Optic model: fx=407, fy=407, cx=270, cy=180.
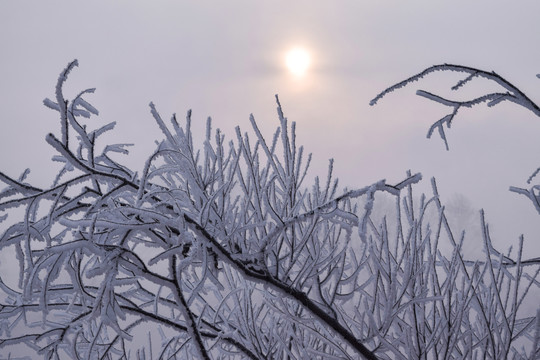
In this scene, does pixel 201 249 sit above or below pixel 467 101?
below

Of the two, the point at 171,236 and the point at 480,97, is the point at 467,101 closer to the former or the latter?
the point at 480,97

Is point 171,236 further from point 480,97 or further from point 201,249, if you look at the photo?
point 480,97

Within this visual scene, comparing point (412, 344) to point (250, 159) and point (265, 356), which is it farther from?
point (250, 159)

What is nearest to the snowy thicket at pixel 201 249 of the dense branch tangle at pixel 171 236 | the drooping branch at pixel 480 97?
the dense branch tangle at pixel 171 236

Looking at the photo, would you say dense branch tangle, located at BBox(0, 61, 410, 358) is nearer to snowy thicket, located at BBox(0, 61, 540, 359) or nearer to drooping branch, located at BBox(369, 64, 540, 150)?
snowy thicket, located at BBox(0, 61, 540, 359)

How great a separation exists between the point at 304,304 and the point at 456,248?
0.93 metres

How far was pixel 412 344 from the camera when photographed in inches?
90.8

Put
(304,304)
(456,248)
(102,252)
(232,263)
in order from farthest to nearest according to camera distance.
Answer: (456,248) → (304,304) → (232,263) → (102,252)

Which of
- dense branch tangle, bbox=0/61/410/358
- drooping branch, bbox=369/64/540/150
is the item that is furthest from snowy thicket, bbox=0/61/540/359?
drooping branch, bbox=369/64/540/150

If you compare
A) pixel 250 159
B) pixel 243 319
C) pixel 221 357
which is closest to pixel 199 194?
pixel 250 159

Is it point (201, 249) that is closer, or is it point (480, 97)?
point (201, 249)

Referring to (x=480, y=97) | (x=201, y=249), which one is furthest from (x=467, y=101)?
(x=201, y=249)

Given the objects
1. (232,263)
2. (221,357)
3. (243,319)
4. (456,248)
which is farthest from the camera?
(221,357)

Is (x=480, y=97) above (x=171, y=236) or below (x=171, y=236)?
above
